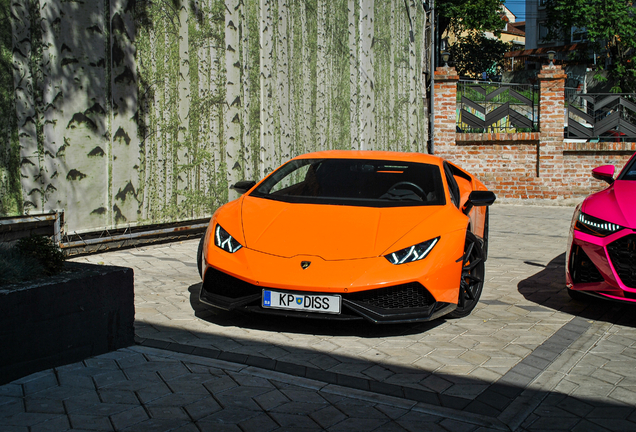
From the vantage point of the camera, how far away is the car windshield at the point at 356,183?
225 inches

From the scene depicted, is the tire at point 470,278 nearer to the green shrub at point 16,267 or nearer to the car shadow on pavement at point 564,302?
the car shadow on pavement at point 564,302

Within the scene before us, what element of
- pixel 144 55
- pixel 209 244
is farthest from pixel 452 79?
pixel 209 244

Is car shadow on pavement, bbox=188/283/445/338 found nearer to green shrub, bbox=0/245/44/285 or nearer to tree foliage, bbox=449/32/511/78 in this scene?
green shrub, bbox=0/245/44/285

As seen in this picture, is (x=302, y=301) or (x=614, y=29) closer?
(x=302, y=301)

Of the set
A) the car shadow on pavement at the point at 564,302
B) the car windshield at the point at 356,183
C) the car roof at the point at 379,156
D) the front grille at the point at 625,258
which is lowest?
the car shadow on pavement at the point at 564,302

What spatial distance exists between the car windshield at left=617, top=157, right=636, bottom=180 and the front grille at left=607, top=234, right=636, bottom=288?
1369 mm

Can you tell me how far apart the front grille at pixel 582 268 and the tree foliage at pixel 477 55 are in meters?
→ 69.3

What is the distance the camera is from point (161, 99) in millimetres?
8484

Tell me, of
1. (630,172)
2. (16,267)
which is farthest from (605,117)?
(16,267)

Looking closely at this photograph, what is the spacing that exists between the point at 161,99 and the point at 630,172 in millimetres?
5512

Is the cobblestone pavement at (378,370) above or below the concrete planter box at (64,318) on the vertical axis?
below

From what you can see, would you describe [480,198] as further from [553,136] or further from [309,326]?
[553,136]

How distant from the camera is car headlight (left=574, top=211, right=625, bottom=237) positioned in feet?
17.7

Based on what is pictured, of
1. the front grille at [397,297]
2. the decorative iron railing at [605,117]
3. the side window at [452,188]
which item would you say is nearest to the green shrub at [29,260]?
the front grille at [397,297]
